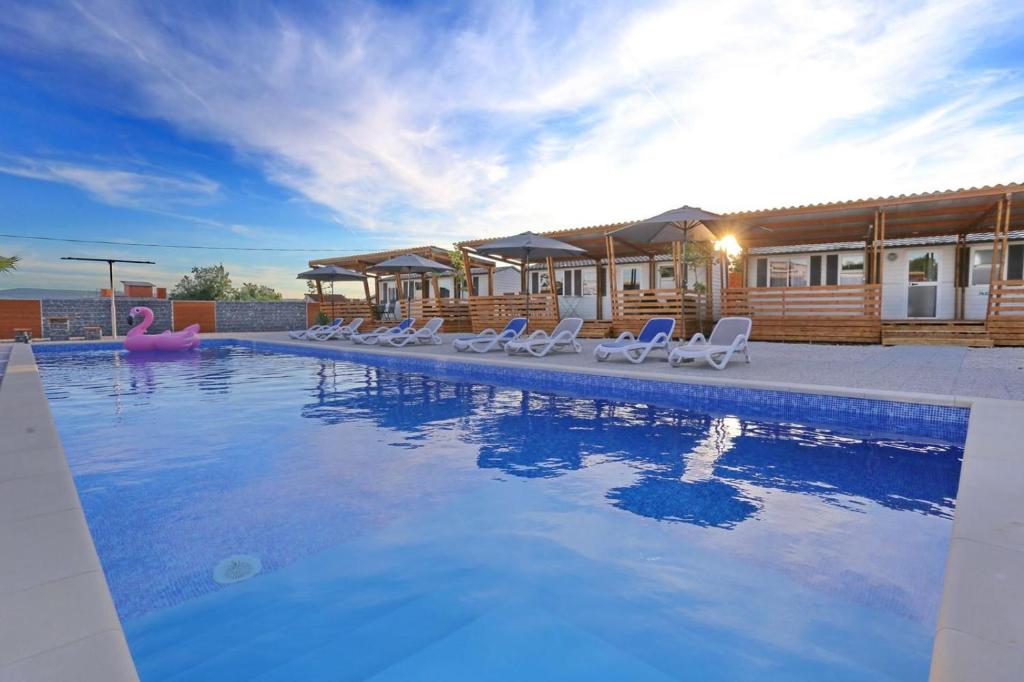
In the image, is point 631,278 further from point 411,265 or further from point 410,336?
point 410,336

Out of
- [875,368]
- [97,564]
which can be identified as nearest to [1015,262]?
[875,368]

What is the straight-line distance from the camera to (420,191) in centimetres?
2078

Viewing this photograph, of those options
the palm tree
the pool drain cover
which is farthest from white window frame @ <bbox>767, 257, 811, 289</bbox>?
the palm tree

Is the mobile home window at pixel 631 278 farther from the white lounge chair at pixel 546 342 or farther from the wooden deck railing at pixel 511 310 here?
the white lounge chair at pixel 546 342

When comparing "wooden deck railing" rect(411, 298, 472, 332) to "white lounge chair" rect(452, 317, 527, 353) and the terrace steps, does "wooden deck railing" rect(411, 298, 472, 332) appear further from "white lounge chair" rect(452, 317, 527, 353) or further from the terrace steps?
the terrace steps

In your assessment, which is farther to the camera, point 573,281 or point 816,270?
point 573,281

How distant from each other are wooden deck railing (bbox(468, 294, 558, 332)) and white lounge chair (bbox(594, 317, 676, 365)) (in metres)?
4.75

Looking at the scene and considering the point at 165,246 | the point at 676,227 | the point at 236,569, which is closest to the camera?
the point at 236,569

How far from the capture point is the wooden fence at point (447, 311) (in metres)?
18.1

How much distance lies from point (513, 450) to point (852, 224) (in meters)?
11.5

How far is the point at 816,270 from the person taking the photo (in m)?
15.3

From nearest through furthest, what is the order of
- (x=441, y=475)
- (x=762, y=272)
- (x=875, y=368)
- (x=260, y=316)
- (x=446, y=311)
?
(x=441, y=475), (x=875, y=368), (x=762, y=272), (x=446, y=311), (x=260, y=316)

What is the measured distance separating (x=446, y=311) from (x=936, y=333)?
13.5 metres

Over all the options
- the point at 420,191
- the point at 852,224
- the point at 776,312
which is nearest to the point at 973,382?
the point at 776,312
